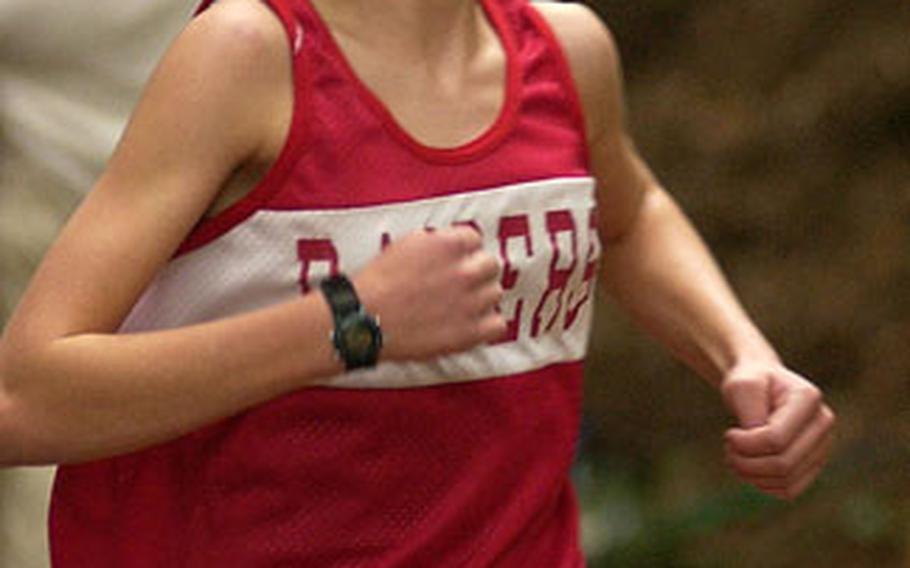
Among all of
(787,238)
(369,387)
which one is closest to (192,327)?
(369,387)

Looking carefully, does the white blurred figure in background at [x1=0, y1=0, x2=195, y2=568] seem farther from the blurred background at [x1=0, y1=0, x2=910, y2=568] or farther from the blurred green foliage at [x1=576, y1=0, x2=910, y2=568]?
the blurred green foliage at [x1=576, y1=0, x2=910, y2=568]

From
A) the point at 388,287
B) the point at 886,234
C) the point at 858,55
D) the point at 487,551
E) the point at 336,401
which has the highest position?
the point at 388,287

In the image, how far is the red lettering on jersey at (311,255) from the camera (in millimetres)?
1606

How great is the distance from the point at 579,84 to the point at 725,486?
2706 millimetres

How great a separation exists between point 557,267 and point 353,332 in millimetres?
233

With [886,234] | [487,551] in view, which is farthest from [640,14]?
[487,551]

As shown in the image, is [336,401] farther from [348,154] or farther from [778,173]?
[778,173]

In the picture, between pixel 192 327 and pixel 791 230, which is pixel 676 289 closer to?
pixel 192 327

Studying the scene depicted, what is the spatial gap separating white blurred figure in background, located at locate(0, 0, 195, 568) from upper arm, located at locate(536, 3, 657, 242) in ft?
1.15

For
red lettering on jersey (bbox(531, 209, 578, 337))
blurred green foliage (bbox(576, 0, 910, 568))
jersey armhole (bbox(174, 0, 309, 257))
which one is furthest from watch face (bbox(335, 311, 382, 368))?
blurred green foliage (bbox(576, 0, 910, 568))

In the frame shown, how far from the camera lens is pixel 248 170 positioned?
159cm

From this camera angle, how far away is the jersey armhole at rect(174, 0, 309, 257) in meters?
Result: 1.58

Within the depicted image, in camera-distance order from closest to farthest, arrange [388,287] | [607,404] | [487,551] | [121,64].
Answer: [388,287] → [487,551] → [121,64] → [607,404]

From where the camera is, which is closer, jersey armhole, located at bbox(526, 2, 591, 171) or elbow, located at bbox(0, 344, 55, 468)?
elbow, located at bbox(0, 344, 55, 468)
